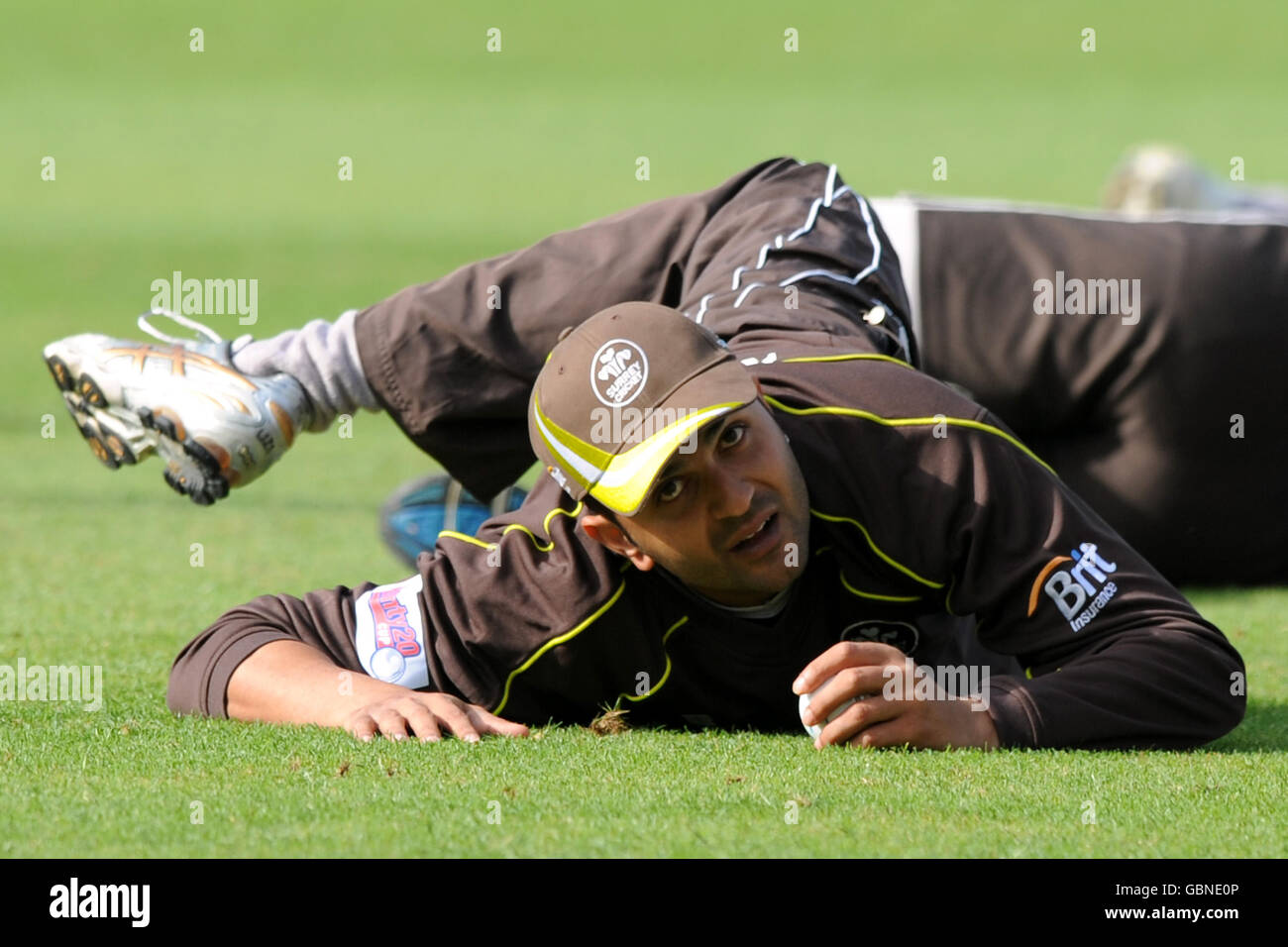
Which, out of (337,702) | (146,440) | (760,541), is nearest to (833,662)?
(760,541)

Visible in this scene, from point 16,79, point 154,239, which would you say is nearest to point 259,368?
point 154,239

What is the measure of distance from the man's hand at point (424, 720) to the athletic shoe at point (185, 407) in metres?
1.16

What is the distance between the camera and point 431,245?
15969 millimetres

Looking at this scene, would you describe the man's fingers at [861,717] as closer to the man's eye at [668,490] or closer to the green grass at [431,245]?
the green grass at [431,245]

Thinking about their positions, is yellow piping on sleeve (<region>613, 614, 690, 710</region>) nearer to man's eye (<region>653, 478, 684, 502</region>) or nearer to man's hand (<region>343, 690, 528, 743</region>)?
man's hand (<region>343, 690, 528, 743</region>)

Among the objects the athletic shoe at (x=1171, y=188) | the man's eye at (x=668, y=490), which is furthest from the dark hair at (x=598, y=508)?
the athletic shoe at (x=1171, y=188)

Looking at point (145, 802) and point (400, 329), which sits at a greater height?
point (400, 329)

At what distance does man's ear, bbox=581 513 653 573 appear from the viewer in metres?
3.20

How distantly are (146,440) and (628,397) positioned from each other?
176cm

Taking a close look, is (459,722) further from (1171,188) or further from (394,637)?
(1171,188)

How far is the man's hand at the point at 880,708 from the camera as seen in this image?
3104 millimetres

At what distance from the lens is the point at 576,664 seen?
11.0ft

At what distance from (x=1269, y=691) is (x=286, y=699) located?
2.14 m

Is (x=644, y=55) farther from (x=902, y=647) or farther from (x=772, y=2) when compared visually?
(x=902, y=647)
